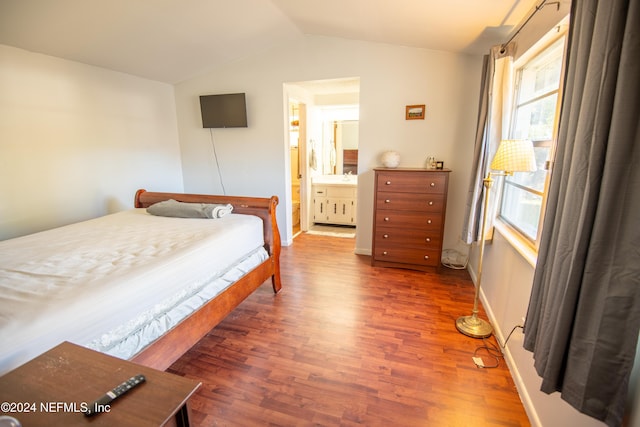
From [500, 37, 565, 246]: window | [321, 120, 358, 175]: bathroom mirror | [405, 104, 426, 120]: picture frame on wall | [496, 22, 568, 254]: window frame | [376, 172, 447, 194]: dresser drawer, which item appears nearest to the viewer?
[496, 22, 568, 254]: window frame

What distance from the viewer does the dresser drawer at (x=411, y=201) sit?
3.20 meters

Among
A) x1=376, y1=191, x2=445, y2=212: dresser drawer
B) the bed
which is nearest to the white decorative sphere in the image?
x1=376, y1=191, x2=445, y2=212: dresser drawer

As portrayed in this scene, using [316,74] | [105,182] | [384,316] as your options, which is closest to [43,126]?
[105,182]

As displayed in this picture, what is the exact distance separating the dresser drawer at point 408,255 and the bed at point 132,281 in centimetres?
138

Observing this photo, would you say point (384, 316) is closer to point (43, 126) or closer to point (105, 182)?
point (105, 182)

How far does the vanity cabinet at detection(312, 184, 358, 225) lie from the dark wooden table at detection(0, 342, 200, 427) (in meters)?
4.23

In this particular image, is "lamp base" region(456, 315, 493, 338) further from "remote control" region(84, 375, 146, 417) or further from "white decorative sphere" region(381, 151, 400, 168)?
"remote control" region(84, 375, 146, 417)

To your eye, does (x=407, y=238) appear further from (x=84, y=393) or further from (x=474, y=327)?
(x=84, y=393)

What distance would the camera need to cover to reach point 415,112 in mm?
3422

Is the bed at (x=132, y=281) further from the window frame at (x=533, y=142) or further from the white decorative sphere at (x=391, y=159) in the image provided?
the window frame at (x=533, y=142)

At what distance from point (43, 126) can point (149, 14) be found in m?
1.46

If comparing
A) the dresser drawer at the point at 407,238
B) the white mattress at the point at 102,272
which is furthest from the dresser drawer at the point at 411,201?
the white mattress at the point at 102,272

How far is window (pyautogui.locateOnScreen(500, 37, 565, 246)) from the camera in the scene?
184 cm

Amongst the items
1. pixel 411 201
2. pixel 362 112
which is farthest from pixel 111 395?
pixel 362 112
